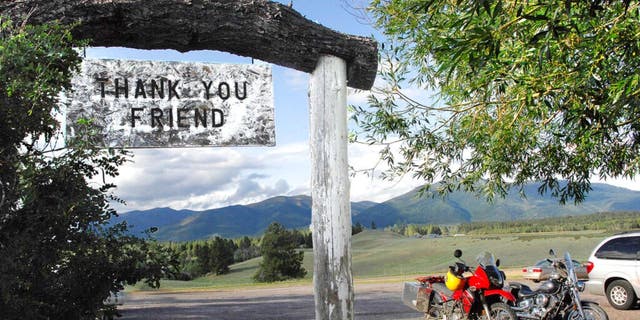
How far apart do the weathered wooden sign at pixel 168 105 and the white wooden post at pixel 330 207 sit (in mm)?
393

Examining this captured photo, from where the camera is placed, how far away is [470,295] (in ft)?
27.2

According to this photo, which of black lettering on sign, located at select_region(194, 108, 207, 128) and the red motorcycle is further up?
black lettering on sign, located at select_region(194, 108, 207, 128)

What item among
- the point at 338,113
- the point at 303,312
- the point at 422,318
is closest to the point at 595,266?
the point at 422,318

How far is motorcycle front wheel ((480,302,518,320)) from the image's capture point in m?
8.00

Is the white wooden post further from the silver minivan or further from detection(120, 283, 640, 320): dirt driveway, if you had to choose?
the silver minivan

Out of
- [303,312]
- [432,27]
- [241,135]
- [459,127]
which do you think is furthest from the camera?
[303,312]

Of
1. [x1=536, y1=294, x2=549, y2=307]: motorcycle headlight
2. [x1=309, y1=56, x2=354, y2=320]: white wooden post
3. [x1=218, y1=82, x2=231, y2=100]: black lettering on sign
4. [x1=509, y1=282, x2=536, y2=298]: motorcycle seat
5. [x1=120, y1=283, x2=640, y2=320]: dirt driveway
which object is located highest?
[x1=218, y1=82, x2=231, y2=100]: black lettering on sign

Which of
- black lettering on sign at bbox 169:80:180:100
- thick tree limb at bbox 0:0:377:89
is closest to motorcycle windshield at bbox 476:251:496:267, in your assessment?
thick tree limb at bbox 0:0:377:89

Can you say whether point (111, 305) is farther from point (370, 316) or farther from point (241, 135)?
point (370, 316)

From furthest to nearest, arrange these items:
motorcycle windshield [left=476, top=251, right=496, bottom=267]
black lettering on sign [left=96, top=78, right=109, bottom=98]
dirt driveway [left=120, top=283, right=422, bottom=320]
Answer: dirt driveway [left=120, top=283, right=422, bottom=320], motorcycle windshield [left=476, top=251, right=496, bottom=267], black lettering on sign [left=96, top=78, right=109, bottom=98]

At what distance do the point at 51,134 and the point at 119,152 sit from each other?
47 cm

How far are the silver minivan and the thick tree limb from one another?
9594mm

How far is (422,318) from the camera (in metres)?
11.2

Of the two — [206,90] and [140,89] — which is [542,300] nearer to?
[206,90]
